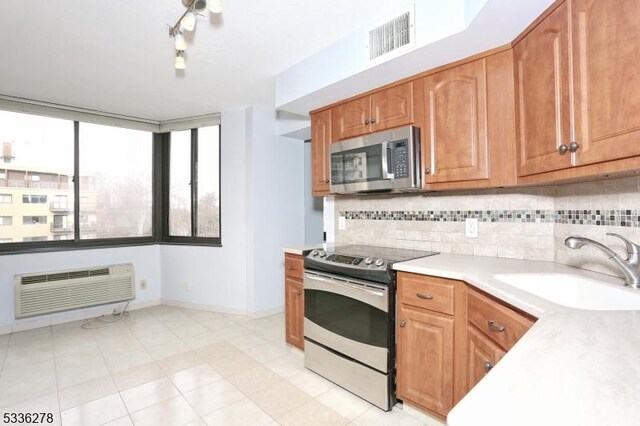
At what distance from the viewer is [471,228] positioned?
211 cm

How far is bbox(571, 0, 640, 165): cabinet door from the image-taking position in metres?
1.04

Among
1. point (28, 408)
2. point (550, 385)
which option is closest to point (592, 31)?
point (550, 385)

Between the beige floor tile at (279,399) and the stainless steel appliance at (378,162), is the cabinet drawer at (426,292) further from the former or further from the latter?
the beige floor tile at (279,399)

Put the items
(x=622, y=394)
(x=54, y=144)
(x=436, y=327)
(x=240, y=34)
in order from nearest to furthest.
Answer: (x=622, y=394), (x=436, y=327), (x=240, y=34), (x=54, y=144)

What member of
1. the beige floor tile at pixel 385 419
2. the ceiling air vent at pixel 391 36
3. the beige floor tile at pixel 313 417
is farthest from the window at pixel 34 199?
the beige floor tile at pixel 385 419

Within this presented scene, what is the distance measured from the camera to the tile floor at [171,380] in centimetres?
185

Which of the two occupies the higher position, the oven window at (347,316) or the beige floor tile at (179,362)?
the oven window at (347,316)

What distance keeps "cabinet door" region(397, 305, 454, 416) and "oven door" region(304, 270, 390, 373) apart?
0.34 feet

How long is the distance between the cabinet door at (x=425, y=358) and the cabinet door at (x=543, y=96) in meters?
0.89

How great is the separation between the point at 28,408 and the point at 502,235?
306 cm

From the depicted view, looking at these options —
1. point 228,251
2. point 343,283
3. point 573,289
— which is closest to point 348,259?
point 343,283

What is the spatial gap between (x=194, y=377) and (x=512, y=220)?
93.0 inches

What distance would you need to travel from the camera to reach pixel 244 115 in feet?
11.8

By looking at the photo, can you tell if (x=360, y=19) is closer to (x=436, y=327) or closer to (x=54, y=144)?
(x=436, y=327)
